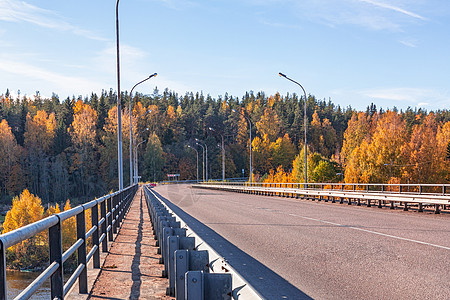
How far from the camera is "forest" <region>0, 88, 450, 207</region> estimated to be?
11112 centimetres

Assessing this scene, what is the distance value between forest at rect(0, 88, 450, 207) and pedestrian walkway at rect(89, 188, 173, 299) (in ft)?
316

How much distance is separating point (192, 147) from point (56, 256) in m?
126

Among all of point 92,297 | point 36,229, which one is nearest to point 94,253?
point 92,297

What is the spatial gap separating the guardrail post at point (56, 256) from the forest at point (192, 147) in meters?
103

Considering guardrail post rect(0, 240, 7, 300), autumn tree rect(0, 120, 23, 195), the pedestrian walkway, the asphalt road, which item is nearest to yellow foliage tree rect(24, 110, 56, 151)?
autumn tree rect(0, 120, 23, 195)

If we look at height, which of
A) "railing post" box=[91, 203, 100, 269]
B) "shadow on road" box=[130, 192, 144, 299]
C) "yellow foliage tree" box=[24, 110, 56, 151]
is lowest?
"shadow on road" box=[130, 192, 144, 299]

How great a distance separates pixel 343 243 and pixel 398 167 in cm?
10099

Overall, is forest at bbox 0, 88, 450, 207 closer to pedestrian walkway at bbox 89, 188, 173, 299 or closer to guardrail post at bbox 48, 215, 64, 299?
pedestrian walkway at bbox 89, 188, 173, 299

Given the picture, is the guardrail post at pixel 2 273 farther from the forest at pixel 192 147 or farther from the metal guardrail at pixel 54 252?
the forest at pixel 192 147

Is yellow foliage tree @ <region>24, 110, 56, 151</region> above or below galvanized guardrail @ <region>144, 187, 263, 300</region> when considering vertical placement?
above

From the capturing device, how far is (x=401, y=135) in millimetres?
111188

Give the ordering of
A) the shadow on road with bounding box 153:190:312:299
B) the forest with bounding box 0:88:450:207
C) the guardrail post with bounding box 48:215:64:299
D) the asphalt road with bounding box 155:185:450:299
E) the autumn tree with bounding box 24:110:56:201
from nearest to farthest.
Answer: the guardrail post with bounding box 48:215:64:299
the shadow on road with bounding box 153:190:312:299
the asphalt road with bounding box 155:185:450:299
the forest with bounding box 0:88:450:207
the autumn tree with bounding box 24:110:56:201

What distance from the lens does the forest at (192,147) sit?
111125 mm

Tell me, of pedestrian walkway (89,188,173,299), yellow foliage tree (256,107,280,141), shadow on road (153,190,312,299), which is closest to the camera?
pedestrian walkway (89,188,173,299)
